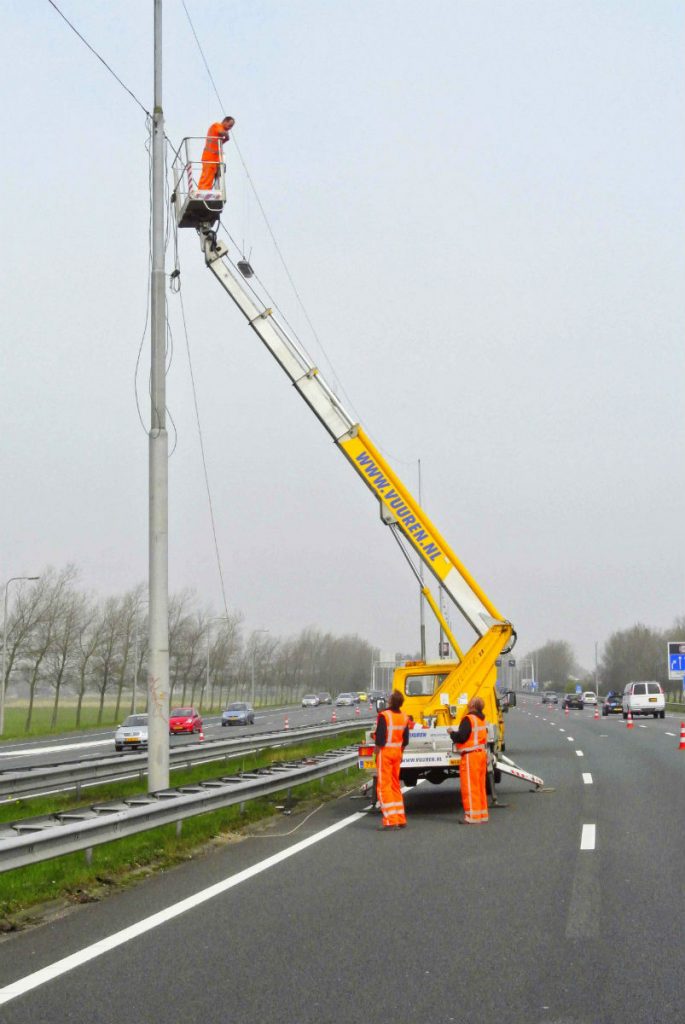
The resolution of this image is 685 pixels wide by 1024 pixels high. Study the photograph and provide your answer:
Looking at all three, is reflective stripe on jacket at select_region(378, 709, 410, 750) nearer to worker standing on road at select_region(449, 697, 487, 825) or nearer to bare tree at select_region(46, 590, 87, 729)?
worker standing on road at select_region(449, 697, 487, 825)

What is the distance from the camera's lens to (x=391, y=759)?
1559 centimetres

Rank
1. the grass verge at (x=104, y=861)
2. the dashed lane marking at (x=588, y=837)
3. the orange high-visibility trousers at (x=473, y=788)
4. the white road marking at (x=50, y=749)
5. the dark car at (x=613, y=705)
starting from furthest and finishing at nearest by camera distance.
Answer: the dark car at (x=613, y=705), the white road marking at (x=50, y=749), the orange high-visibility trousers at (x=473, y=788), the dashed lane marking at (x=588, y=837), the grass verge at (x=104, y=861)

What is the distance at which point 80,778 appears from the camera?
21656 millimetres

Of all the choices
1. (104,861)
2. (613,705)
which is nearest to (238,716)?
(613,705)

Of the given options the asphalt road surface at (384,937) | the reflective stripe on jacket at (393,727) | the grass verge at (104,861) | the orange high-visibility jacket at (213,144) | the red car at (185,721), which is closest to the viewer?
the asphalt road surface at (384,937)

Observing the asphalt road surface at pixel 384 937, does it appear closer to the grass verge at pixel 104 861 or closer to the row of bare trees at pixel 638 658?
the grass verge at pixel 104 861

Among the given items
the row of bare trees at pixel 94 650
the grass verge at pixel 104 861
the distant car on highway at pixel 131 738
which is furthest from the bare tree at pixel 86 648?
the grass verge at pixel 104 861

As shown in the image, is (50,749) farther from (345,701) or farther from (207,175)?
(345,701)

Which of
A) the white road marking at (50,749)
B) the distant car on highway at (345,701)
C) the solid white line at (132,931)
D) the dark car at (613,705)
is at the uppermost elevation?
the distant car on highway at (345,701)

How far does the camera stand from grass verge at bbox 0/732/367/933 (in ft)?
33.3

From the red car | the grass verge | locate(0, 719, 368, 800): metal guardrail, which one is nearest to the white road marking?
the red car

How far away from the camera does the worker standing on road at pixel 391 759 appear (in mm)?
15422

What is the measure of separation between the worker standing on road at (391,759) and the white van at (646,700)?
157 ft

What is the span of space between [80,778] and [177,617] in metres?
79.0
